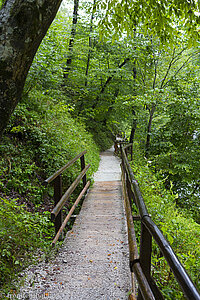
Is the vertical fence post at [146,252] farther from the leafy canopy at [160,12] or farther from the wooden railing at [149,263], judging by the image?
the leafy canopy at [160,12]

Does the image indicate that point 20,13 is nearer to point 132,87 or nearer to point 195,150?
point 195,150

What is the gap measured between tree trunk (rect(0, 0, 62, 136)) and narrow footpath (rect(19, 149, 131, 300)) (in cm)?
209

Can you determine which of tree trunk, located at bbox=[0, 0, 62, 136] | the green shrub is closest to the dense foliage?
the green shrub

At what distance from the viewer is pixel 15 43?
62.0 inches

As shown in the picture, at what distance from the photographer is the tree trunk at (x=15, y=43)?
1.56 metres

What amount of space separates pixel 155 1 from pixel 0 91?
2.56 m

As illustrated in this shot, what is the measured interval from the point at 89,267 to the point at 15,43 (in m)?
2.90

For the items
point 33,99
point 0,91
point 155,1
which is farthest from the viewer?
point 33,99

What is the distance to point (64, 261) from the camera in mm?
3369

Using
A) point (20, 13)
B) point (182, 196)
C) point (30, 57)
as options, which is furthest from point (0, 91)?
point (182, 196)

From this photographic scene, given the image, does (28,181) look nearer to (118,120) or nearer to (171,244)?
(171,244)

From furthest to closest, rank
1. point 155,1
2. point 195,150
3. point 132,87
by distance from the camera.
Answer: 1. point 132,87
2. point 195,150
3. point 155,1

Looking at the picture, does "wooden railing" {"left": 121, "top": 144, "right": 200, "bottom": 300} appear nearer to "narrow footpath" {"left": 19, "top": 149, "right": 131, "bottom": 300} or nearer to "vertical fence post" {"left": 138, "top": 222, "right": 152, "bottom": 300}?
"vertical fence post" {"left": 138, "top": 222, "right": 152, "bottom": 300}

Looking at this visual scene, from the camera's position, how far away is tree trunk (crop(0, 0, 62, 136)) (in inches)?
61.4
